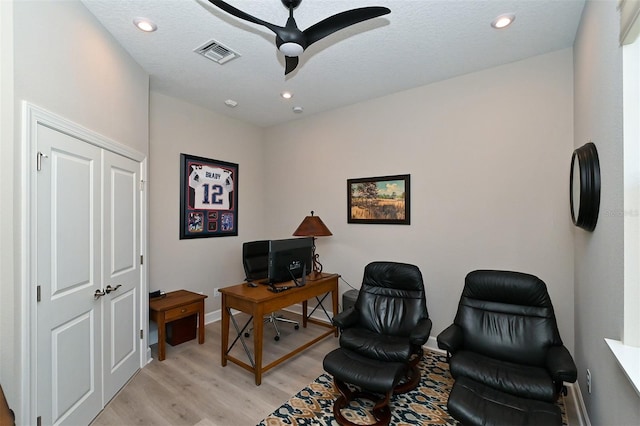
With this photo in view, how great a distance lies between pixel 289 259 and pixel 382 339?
49.8 inches

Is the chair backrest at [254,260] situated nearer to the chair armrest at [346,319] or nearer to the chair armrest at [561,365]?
the chair armrest at [346,319]

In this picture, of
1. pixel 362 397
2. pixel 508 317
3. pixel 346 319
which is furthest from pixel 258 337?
pixel 508 317

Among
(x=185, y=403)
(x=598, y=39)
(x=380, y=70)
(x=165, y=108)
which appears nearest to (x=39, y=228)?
(x=185, y=403)

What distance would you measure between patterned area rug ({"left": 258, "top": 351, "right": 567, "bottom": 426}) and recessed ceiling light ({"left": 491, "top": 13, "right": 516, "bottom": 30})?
3.11m

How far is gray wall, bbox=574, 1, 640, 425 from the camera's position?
52.9 inches

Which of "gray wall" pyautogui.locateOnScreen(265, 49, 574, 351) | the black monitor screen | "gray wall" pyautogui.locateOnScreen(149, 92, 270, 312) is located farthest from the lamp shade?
"gray wall" pyautogui.locateOnScreen(149, 92, 270, 312)

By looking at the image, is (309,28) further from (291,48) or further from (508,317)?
(508,317)

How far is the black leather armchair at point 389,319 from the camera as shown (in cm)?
240

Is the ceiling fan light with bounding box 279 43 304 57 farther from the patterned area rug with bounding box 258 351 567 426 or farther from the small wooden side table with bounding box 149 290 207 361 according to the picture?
the small wooden side table with bounding box 149 290 207 361

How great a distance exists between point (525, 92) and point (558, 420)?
2720 millimetres

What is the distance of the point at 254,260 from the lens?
383 centimetres

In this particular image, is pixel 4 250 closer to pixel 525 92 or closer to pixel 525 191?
pixel 525 191

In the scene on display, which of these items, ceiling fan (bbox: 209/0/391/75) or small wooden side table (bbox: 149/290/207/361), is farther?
small wooden side table (bbox: 149/290/207/361)

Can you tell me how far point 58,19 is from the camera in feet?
5.90
